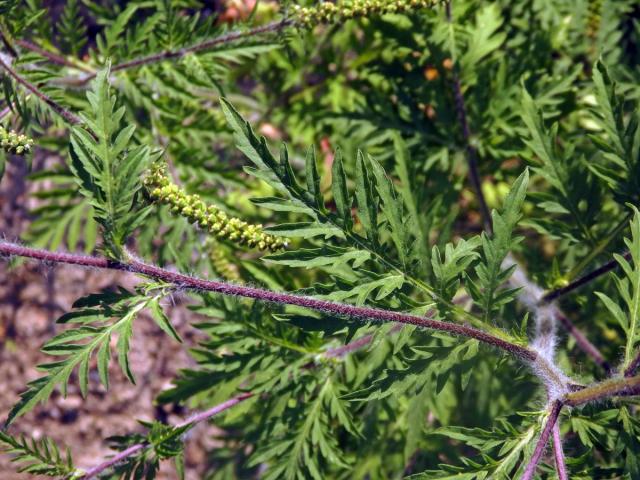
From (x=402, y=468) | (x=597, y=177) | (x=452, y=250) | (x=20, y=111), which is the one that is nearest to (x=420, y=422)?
(x=402, y=468)

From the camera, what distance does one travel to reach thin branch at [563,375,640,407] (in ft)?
6.22

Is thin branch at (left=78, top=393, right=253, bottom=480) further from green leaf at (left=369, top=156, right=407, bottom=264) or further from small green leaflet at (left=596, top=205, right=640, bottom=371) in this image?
small green leaflet at (left=596, top=205, right=640, bottom=371)

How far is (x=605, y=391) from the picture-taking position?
1942 mm

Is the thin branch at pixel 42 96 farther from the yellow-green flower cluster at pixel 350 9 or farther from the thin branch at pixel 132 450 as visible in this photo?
the thin branch at pixel 132 450

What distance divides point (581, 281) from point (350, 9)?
4.92ft

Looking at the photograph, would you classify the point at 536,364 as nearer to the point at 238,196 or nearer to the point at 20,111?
the point at 20,111

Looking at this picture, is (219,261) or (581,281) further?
(219,261)

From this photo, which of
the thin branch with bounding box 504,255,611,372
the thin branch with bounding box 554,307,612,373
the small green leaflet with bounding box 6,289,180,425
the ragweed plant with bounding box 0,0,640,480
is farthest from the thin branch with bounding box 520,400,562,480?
the small green leaflet with bounding box 6,289,180,425

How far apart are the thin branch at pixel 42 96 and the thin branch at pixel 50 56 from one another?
0.41 meters

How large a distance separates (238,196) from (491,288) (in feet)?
7.79

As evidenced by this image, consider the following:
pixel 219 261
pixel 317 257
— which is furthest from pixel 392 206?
pixel 219 261

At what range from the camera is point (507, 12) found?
156 inches

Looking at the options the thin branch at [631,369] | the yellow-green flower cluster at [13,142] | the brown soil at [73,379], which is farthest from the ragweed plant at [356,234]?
the brown soil at [73,379]

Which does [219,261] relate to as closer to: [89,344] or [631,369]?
[89,344]
